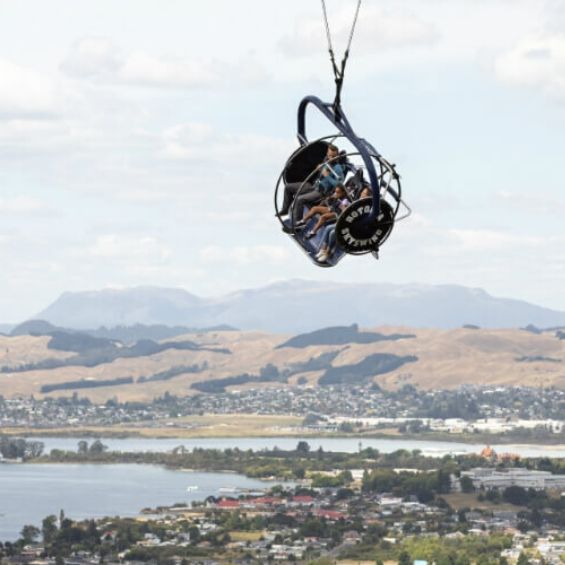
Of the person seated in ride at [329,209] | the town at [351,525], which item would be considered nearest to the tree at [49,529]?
the town at [351,525]

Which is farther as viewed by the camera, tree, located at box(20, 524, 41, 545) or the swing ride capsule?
tree, located at box(20, 524, 41, 545)

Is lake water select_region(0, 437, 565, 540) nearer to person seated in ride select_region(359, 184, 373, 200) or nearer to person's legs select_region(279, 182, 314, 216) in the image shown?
Result: person's legs select_region(279, 182, 314, 216)

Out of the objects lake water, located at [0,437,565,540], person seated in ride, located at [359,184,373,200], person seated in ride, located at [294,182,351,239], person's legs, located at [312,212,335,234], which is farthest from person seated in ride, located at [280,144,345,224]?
lake water, located at [0,437,565,540]

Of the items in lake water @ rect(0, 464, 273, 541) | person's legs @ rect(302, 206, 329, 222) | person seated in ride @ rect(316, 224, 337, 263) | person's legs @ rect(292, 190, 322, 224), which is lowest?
lake water @ rect(0, 464, 273, 541)

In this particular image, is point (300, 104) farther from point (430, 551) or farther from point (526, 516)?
point (526, 516)

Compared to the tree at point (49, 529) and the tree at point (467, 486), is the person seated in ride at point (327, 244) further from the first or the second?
the tree at point (467, 486)

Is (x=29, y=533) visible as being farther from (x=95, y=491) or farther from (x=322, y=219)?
(x=322, y=219)
